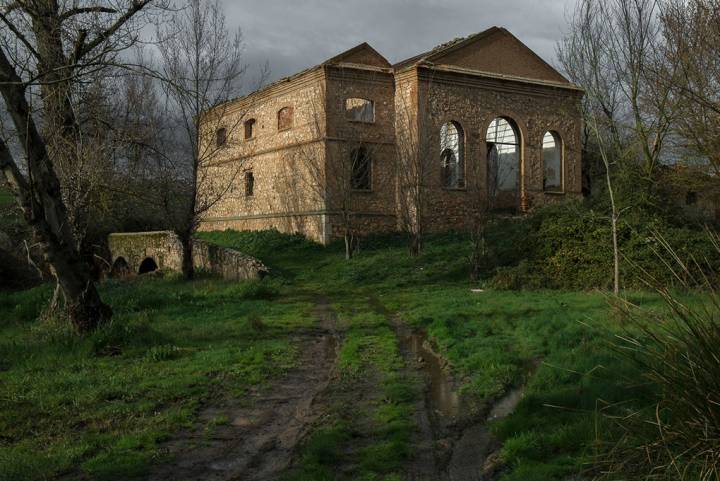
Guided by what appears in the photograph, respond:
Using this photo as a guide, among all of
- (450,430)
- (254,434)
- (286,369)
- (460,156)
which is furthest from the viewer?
(460,156)

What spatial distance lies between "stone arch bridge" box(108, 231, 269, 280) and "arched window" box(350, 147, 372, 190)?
558 cm

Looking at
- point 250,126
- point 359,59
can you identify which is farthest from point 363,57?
point 250,126

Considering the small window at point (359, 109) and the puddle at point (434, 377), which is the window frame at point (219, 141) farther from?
the puddle at point (434, 377)

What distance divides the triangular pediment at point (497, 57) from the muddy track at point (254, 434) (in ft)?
65.0

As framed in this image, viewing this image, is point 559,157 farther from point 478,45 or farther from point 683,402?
point 683,402

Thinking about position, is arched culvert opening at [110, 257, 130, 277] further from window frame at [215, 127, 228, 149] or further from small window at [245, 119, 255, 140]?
small window at [245, 119, 255, 140]

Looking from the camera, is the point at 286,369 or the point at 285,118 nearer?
the point at 286,369

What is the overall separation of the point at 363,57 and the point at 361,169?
4407mm

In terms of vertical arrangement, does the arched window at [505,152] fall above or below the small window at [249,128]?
below

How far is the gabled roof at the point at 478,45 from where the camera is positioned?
85.0 feet

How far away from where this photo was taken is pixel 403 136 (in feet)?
84.0

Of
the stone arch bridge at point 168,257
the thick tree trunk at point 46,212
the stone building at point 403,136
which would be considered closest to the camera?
the thick tree trunk at point 46,212

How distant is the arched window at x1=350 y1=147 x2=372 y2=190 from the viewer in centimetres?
2456

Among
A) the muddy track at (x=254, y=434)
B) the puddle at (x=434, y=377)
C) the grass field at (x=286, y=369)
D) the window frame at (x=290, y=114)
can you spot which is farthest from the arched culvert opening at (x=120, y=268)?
the muddy track at (x=254, y=434)
